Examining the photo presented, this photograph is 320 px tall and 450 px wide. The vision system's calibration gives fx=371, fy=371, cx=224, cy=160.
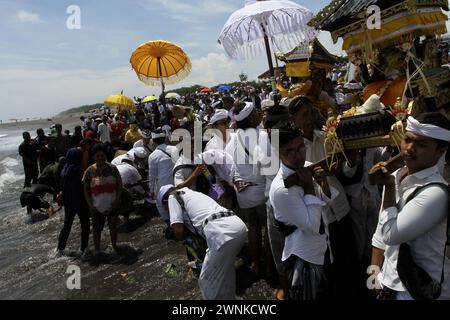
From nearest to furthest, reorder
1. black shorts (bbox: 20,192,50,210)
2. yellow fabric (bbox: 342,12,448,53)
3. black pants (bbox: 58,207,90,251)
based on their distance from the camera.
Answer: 1. yellow fabric (bbox: 342,12,448,53)
2. black pants (bbox: 58,207,90,251)
3. black shorts (bbox: 20,192,50,210)

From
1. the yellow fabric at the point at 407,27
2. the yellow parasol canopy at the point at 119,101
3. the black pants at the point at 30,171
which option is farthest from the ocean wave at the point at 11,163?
the yellow fabric at the point at 407,27

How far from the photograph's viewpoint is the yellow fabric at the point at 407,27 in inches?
105

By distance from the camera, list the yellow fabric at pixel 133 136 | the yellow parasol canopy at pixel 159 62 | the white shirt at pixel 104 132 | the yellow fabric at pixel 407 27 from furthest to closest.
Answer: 1. the white shirt at pixel 104 132
2. the yellow fabric at pixel 133 136
3. the yellow parasol canopy at pixel 159 62
4. the yellow fabric at pixel 407 27

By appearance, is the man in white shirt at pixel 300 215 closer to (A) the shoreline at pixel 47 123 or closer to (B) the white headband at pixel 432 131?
(B) the white headband at pixel 432 131

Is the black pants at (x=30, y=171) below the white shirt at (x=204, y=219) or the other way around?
below

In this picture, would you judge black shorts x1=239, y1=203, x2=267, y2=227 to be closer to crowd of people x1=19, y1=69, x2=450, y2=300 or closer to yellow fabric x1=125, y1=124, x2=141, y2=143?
crowd of people x1=19, y1=69, x2=450, y2=300

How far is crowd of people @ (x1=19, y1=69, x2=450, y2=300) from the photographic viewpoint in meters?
1.92

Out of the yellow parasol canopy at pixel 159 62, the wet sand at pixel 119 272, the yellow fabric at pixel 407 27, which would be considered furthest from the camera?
the yellow parasol canopy at pixel 159 62

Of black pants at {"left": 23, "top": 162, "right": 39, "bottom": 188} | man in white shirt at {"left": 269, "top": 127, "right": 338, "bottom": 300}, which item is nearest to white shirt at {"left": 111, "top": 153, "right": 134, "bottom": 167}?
black pants at {"left": 23, "top": 162, "right": 39, "bottom": 188}

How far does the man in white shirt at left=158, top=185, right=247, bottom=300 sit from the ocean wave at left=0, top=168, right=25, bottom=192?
1491cm

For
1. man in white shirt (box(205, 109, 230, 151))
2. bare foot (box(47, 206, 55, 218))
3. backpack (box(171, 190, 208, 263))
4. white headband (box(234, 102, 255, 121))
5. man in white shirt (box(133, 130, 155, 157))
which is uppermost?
white headband (box(234, 102, 255, 121))

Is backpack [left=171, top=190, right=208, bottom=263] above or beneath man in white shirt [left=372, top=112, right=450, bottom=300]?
beneath

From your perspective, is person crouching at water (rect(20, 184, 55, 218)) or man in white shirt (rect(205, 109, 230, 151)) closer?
man in white shirt (rect(205, 109, 230, 151))

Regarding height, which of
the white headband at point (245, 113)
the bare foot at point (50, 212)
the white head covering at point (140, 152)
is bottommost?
the bare foot at point (50, 212)
